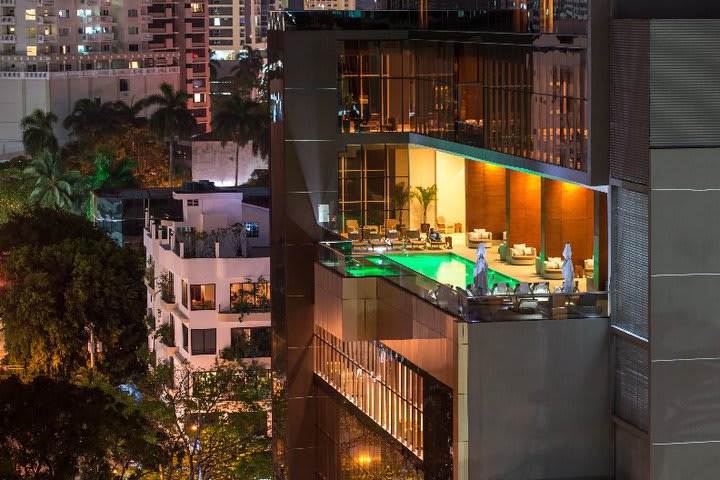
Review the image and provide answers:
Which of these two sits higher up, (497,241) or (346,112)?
(346,112)

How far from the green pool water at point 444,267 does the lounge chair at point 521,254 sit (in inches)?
32.5

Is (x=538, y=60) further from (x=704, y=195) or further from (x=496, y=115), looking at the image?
(x=704, y=195)

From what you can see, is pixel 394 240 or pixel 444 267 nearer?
pixel 444 267

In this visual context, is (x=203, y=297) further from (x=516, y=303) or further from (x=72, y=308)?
(x=516, y=303)

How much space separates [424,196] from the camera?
45344 millimetres

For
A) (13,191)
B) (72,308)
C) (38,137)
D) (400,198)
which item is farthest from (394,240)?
(38,137)

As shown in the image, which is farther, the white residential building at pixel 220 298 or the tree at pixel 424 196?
the white residential building at pixel 220 298

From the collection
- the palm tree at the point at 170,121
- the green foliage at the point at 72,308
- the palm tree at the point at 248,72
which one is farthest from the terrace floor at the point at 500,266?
the palm tree at the point at 248,72

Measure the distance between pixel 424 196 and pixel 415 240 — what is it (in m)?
1.36

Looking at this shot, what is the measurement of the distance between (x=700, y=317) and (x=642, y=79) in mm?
3891

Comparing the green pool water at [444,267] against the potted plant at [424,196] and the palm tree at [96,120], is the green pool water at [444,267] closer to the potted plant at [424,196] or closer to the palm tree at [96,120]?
the potted plant at [424,196]

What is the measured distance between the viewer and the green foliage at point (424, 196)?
Answer: 45.2 meters

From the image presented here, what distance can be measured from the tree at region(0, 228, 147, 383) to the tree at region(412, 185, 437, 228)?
30.9 m

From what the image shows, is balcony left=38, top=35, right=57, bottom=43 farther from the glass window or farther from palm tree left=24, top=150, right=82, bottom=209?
the glass window
